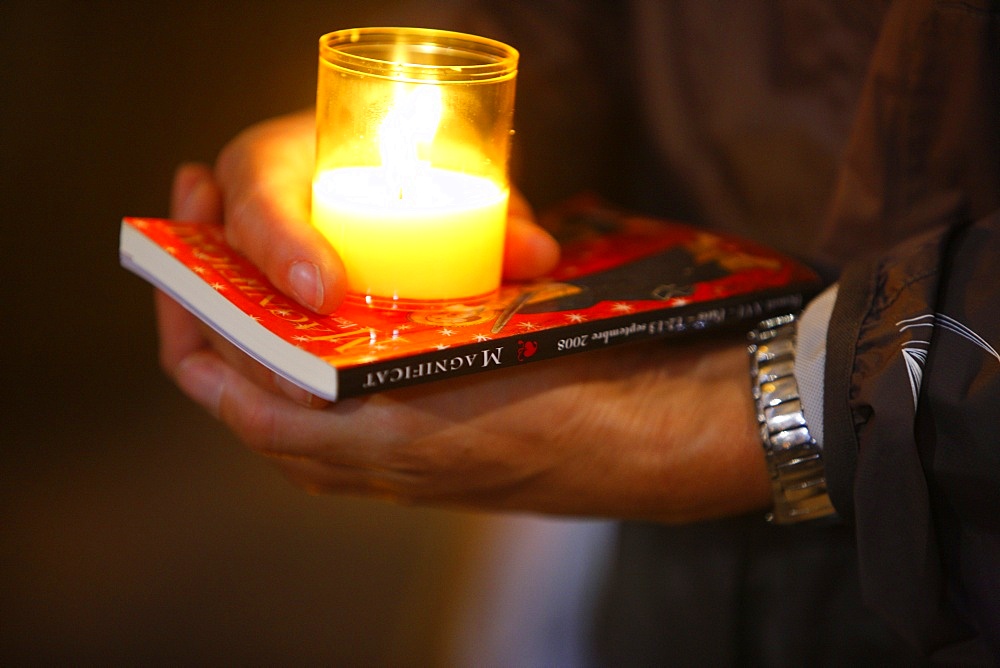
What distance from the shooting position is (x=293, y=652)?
1.50m

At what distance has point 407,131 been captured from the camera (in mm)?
615

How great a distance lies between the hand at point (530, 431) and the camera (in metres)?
0.66

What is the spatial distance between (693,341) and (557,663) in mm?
790

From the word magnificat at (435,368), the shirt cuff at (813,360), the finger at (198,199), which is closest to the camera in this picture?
the word magnificat at (435,368)

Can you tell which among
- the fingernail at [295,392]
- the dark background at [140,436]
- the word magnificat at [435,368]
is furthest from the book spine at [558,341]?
the dark background at [140,436]

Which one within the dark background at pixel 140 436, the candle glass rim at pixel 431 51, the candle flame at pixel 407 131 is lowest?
the dark background at pixel 140 436

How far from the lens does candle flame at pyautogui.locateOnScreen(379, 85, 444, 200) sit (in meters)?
0.61

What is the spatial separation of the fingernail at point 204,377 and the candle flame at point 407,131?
0.22 m

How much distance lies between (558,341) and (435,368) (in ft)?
0.31

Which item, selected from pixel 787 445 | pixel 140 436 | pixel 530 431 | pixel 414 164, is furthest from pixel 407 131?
pixel 140 436

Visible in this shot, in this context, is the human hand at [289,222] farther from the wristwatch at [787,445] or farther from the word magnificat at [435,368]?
the wristwatch at [787,445]

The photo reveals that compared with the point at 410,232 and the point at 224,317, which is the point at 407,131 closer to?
the point at 410,232

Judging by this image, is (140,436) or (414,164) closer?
(414,164)

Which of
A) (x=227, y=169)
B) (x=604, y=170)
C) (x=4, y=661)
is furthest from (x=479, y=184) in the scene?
(x=4, y=661)
